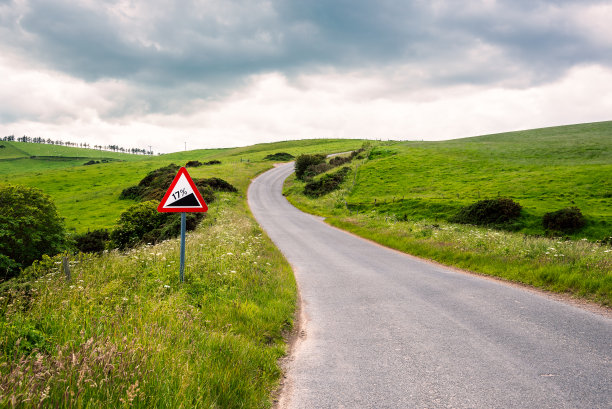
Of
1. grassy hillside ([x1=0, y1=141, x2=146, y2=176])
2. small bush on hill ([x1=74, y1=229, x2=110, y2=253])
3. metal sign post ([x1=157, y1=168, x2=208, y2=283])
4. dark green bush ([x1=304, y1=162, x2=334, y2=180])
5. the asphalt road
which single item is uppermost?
grassy hillside ([x1=0, y1=141, x2=146, y2=176])

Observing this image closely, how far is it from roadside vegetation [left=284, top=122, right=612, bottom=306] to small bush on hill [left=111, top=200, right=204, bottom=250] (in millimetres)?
12809

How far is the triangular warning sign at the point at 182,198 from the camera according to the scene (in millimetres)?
7285

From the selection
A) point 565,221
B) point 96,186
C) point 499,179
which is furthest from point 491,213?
point 96,186

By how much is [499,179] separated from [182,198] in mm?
38335

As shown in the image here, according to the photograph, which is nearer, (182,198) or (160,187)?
(182,198)

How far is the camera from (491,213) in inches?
969

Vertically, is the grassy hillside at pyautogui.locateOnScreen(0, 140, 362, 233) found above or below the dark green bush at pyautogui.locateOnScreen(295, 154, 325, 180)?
below

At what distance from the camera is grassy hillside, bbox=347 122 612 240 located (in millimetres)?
26062

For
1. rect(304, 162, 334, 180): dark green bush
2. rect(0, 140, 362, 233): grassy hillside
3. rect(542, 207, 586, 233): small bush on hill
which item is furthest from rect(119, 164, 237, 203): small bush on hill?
rect(542, 207, 586, 233): small bush on hill

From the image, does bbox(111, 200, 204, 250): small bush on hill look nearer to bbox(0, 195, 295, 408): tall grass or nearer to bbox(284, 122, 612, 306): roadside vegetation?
bbox(284, 122, 612, 306): roadside vegetation

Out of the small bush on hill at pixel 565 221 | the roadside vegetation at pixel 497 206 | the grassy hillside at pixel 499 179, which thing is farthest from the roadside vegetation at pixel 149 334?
the grassy hillside at pixel 499 179

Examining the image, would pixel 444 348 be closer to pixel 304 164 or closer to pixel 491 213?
pixel 491 213

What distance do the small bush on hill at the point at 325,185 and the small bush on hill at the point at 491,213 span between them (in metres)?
21.2

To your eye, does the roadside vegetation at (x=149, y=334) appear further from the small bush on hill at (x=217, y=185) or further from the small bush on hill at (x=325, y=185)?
the small bush on hill at (x=217, y=185)
